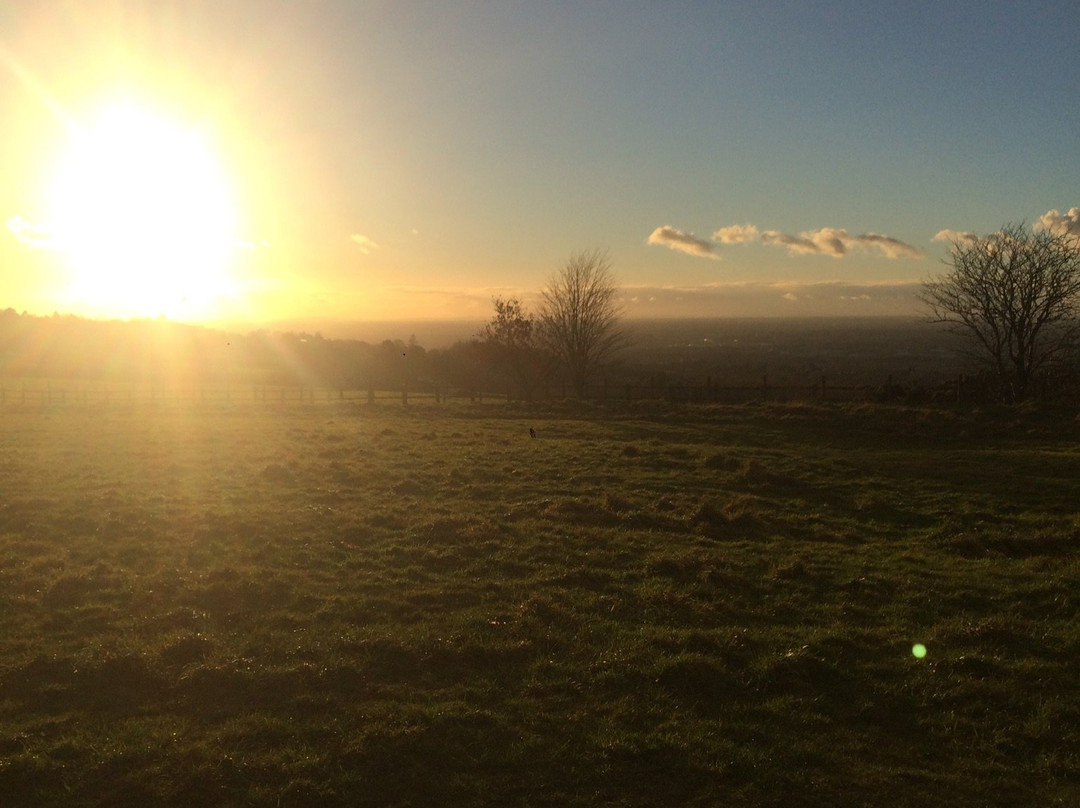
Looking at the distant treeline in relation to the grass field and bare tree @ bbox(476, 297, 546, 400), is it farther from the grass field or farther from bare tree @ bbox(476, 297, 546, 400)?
the grass field

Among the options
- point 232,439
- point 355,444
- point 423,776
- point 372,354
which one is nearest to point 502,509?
point 423,776

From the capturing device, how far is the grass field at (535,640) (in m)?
4.95

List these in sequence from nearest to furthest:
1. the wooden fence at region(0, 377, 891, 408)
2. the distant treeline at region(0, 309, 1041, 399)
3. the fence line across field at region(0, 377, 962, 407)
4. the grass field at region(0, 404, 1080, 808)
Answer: the grass field at region(0, 404, 1080, 808) < the fence line across field at region(0, 377, 962, 407) < the wooden fence at region(0, 377, 891, 408) < the distant treeline at region(0, 309, 1041, 399)

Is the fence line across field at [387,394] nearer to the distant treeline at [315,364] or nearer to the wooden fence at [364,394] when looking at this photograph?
the wooden fence at [364,394]

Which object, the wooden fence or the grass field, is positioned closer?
Result: the grass field

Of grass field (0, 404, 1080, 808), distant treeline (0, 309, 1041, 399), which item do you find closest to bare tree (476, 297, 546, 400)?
distant treeline (0, 309, 1041, 399)

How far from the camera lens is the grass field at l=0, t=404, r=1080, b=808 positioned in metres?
4.95

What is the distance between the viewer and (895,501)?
1416 centimetres

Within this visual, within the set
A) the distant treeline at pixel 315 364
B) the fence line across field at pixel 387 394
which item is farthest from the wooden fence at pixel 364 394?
the distant treeline at pixel 315 364

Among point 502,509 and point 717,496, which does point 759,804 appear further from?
point 717,496

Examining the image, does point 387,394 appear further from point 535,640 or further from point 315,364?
point 535,640

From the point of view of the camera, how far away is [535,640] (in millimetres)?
7199

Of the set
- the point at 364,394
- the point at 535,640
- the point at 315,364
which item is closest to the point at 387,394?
the point at 364,394

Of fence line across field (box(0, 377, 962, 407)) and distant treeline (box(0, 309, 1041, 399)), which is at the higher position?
distant treeline (box(0, 309, 1041, 399))
